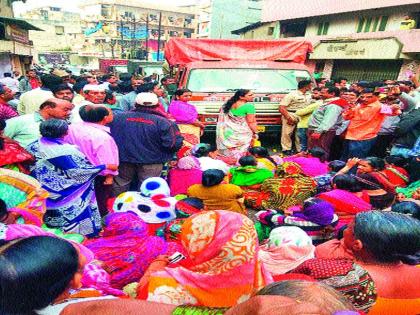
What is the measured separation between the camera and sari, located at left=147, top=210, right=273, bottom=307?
4.38ft

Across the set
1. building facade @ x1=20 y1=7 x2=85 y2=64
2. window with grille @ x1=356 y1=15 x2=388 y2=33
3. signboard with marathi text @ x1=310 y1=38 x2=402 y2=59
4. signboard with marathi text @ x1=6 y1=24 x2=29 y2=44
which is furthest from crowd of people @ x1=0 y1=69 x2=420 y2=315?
building facade @ x1=20 y1=7 x2=85 y2=64

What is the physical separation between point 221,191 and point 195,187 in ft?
0.91

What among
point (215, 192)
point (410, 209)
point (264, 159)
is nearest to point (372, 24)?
point (264, 159)

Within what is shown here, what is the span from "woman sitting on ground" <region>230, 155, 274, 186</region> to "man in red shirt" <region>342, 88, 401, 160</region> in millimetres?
2025

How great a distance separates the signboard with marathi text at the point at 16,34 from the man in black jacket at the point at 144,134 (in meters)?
21.4

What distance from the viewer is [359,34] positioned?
18.7 metres

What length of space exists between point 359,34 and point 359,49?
128cm

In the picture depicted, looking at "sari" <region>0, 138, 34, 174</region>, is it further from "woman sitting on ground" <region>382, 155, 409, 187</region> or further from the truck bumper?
the truck bumper

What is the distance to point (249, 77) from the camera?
281 inches

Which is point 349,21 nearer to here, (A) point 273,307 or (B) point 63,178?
(B) point 63,178

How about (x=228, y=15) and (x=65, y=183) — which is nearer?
→ (x=65, y=183)

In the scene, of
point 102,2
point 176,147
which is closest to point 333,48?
point 176,147

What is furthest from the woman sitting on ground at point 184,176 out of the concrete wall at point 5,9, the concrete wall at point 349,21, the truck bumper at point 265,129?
the concrete wall at point 5,9

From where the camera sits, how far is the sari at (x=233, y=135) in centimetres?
538
